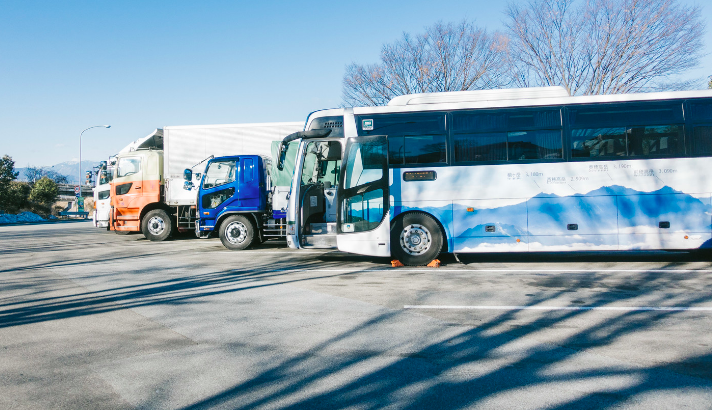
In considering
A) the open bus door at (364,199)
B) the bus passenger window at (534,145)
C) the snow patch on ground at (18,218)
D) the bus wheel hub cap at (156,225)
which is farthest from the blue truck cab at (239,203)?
the snow patch on ground at (18,218)

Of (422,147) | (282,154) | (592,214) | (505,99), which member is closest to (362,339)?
(422,147)

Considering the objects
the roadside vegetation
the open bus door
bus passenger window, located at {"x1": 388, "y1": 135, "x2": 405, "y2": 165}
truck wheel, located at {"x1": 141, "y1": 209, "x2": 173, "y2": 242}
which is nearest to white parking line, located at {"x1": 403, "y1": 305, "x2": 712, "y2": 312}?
the open bus door

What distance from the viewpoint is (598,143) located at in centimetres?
923

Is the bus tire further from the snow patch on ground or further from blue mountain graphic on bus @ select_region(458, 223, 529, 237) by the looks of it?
the snow patch on ground

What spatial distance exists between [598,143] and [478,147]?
2.25m

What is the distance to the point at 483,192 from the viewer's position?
30.9 feet

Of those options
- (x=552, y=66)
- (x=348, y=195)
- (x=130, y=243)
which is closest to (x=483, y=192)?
(x=348, y=195)

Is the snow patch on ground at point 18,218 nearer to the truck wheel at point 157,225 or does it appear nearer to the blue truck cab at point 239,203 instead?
the truck wheel at point 157,225

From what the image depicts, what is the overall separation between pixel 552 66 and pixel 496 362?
22096 millimetres

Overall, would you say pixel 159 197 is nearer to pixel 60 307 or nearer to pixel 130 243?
pixel 130 243

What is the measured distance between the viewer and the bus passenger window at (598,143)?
917cm

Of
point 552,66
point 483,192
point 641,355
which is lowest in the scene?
point 641,355

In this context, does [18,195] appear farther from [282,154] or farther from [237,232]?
[282,154]

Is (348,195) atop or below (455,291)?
atop
